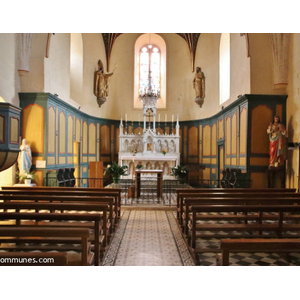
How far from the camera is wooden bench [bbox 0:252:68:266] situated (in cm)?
275

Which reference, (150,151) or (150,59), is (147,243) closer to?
(150,151)

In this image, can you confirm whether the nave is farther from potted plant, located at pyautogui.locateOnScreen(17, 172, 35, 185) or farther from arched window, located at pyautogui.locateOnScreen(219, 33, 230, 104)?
arched window, located at pyautogui.locateOnScreen(219, 33, 230, 104)

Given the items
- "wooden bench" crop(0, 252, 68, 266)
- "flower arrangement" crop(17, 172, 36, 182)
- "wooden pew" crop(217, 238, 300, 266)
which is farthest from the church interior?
"wooden bench" crop(0, 252, 68, 266)

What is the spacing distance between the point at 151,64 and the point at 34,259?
1794 cm

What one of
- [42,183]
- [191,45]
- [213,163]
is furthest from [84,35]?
[213,163]

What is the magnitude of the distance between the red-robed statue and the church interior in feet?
0.21

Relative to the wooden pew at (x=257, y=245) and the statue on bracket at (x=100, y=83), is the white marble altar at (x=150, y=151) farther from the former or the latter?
the wooden pew at (x=257, y=245)

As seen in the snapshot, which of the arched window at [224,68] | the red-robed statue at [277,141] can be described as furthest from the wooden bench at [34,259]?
the arched window at [224,68]

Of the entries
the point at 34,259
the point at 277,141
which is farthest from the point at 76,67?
the point at 34,259

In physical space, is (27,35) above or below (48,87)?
above

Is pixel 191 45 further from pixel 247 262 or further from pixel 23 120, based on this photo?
pixel 247 262

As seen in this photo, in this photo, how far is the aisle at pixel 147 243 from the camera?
4816 millimetres

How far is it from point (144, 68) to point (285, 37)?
10.3 meters

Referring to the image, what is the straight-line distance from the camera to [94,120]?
56.4 ft
